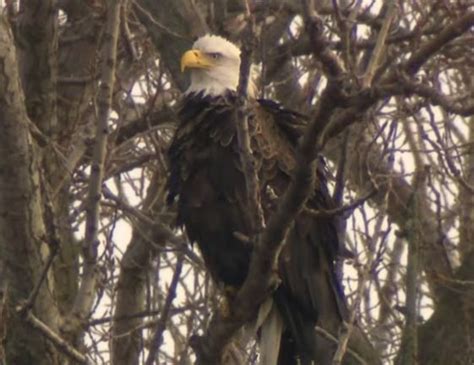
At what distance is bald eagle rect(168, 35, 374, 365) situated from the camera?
18.2 ft

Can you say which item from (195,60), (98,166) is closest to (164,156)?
(195,60)

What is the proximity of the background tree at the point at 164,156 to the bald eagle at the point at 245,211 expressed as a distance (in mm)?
144

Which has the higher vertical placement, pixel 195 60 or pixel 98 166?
pixel 195 60

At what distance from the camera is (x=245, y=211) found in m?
5.50

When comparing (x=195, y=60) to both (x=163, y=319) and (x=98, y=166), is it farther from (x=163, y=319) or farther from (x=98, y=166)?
(x=98, y=166)

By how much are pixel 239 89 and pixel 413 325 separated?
4.29 ft

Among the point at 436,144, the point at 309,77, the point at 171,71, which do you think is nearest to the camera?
the point at 436,144

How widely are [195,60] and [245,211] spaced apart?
0.93 metres

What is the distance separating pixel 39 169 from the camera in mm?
4805

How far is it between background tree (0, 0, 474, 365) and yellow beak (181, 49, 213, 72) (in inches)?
9.1

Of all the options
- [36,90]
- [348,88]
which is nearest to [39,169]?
[36,90]

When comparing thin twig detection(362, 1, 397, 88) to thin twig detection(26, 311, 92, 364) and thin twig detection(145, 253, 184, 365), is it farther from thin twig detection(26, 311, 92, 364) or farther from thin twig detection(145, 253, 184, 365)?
thin twig detection(145, 253, 184, 365)

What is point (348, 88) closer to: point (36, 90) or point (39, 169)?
point (39, 169)

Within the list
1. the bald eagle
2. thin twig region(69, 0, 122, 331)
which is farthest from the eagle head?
thin twig region(69, 0, 122, 331)
